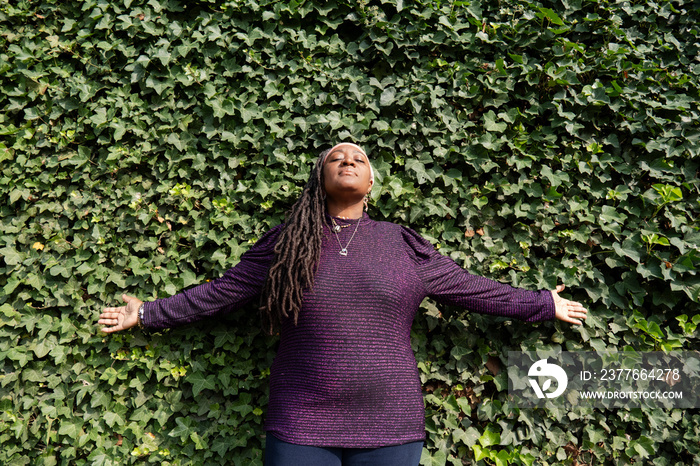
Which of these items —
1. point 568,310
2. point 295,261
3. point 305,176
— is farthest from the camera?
point 305,176

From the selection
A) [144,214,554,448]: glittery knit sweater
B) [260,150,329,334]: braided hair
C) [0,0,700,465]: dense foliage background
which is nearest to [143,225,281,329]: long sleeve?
[144,214,554,448]: glittery knit sweater

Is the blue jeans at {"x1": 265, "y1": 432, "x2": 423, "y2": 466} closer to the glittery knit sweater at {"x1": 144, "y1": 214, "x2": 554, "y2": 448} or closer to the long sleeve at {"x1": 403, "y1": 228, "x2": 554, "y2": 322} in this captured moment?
the glittery knit sweater at {"x1": 144, "y1": 214, "x2": 554, "y2": 448}

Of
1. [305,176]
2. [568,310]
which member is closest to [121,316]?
[305,176]

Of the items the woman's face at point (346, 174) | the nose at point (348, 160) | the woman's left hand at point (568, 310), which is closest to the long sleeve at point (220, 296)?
the woman's face at point (346, 174)

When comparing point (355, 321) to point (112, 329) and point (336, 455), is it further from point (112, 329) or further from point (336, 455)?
point (112, 329)

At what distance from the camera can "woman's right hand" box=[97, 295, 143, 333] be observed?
→ 2373mm

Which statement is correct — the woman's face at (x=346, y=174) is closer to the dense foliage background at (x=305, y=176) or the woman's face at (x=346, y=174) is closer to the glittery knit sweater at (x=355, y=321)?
the glittery knit sweater at (x=355, y=321)

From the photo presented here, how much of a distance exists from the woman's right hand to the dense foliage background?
0.15 meters

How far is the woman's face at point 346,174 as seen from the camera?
2193mm

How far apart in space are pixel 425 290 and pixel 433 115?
100cm

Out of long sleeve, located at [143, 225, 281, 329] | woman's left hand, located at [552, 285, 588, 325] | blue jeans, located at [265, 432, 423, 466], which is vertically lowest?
blue jeans, located at [265, 432, 423, 466]

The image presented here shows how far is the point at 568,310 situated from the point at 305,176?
4.91 ft

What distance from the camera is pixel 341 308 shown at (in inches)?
78.5

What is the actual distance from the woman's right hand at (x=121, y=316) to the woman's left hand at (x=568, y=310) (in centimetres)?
209
